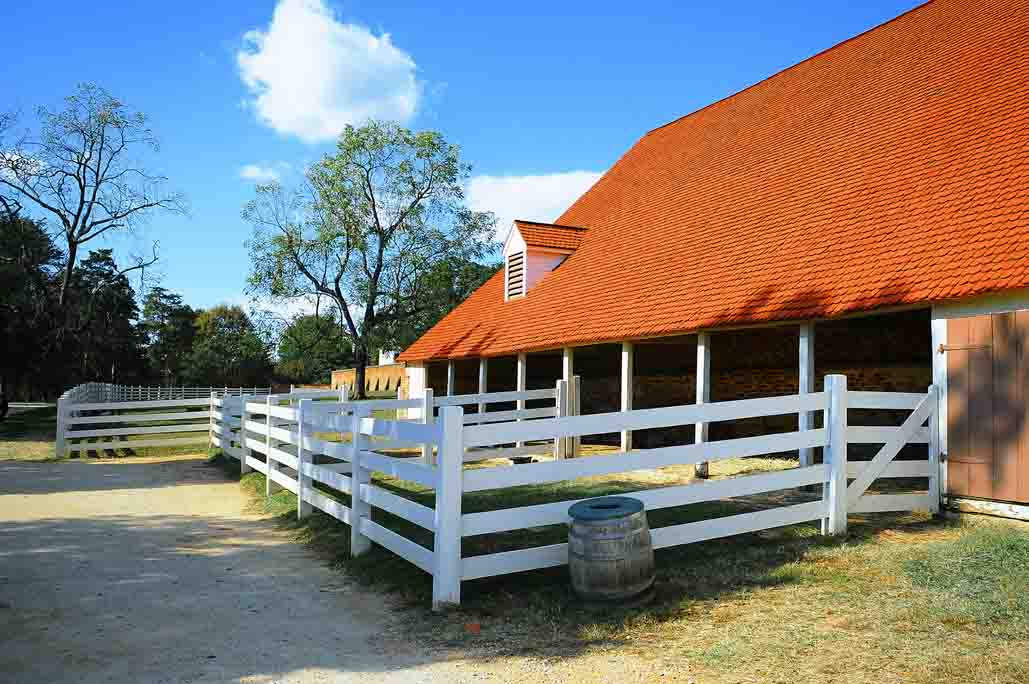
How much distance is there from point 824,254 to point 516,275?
8.89m

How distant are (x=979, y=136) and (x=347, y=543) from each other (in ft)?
29.5

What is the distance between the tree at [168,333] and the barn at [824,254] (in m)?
61.2

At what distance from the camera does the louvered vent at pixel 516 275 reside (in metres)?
18.0

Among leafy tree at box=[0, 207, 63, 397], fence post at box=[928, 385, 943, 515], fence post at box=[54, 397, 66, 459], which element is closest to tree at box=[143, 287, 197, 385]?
leafy tree at box=[0, 207, 63, 397]

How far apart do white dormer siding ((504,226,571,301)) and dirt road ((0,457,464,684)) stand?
365 inches

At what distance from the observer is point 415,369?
2167 cm

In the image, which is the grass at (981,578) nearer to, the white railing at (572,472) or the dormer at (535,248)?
the white railing at (572,472)

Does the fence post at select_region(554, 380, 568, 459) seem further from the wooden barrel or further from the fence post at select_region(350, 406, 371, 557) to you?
the wooden barrel

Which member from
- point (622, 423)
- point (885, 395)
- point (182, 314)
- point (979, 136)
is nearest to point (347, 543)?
point (622, 423)

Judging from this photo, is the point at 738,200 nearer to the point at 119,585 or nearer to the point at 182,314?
the point at 119,585

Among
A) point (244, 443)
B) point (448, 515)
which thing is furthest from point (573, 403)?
point (448, 515)

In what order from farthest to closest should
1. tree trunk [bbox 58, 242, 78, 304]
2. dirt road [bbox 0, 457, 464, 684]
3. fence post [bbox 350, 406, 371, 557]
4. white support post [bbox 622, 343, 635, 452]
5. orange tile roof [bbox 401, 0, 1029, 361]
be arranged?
1. tree trunk [bbox 58, 242, 78, 304]
2. white support post [bbox 622, 343, 635, 452]
3. orange tile roof [bbox 401, 0, 1029, 361]
4. fence post [bbox 350, 406, 371, 557]
5. dirt road [bbox 0, 457, 464, 684]

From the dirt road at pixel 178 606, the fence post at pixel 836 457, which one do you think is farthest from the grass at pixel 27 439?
the fence post at pixel 836 457

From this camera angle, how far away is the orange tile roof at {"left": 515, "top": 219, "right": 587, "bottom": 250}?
697 inches
